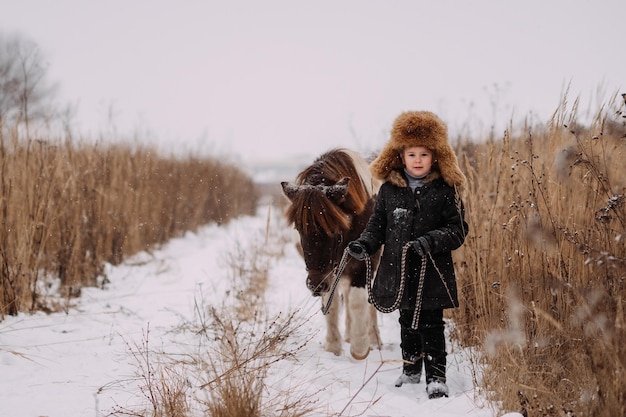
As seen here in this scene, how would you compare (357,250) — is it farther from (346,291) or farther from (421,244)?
(346,291)

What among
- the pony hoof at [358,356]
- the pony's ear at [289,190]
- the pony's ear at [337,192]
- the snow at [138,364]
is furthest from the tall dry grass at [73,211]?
the pony hoof at [358,356]

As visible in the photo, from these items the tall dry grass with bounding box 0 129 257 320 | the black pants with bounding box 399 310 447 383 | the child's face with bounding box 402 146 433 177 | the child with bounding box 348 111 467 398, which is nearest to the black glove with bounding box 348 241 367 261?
the child with bounding box 348 111 467 398

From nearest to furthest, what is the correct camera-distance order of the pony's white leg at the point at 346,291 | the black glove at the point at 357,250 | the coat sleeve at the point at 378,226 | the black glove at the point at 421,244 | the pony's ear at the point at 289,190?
the black glove at the point at 421,244, the black glove at the point at 357,250, the coat sleeve at the point at 378,226, the pony's ear at the point at 289,190, the pony's white leg at the point at 346,291

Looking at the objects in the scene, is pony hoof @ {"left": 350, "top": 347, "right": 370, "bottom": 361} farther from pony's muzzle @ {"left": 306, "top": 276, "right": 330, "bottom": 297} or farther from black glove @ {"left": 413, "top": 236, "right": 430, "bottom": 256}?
black glove @ {"left": 413, "top": 236, "right": 430, "bottom": 256}

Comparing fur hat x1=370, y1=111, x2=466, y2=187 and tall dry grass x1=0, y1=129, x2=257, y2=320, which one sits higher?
fur hat x1=370, y1=111, x2=466, y2=187

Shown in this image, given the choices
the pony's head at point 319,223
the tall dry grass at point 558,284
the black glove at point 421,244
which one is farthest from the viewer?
the pony's head at point 319,223

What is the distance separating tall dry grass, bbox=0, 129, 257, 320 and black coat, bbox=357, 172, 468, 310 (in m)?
2.55

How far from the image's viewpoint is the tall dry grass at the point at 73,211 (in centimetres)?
409

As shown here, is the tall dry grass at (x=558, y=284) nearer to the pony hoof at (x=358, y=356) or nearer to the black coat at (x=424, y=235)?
the black coat at (x=424, y=235)

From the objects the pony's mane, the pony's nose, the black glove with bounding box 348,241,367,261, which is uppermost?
the pony's mane

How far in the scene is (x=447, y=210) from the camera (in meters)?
2.91

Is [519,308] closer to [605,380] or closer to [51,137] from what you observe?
[605,380]

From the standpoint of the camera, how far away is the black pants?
9.30 feet

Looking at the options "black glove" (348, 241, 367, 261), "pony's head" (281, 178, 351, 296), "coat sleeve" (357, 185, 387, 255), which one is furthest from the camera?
"pony's head" (281, 178, 351, 296)
